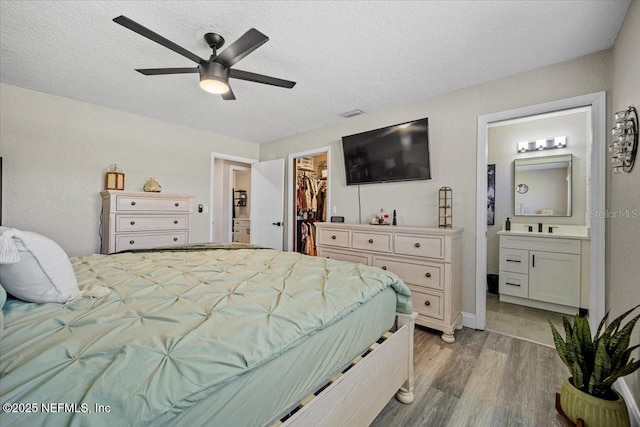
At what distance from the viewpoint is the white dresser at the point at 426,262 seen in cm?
240

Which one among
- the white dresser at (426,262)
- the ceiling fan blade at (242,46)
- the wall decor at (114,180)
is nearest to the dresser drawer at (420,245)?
the white dresser at (426,262)

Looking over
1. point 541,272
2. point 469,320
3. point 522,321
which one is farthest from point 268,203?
point 541,272

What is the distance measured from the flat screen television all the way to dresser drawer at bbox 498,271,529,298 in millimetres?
1707

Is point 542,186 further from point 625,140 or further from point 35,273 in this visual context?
point 35,273

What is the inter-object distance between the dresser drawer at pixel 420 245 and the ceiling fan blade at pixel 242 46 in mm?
2047

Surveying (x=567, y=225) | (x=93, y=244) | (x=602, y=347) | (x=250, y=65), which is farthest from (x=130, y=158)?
(x=567, y=225)

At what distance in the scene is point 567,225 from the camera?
3270 millimetres

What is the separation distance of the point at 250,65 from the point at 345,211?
2129 mm

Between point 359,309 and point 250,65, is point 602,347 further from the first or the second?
point 250,65

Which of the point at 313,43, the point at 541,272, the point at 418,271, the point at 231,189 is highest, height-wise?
the point at 313,43

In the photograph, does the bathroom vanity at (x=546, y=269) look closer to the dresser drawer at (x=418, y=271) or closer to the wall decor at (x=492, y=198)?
the wall decor at (x=492, y=198)

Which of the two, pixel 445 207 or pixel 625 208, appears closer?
pixel 625 208

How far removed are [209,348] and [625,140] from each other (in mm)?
2332

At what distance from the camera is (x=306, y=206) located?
4645 mm
